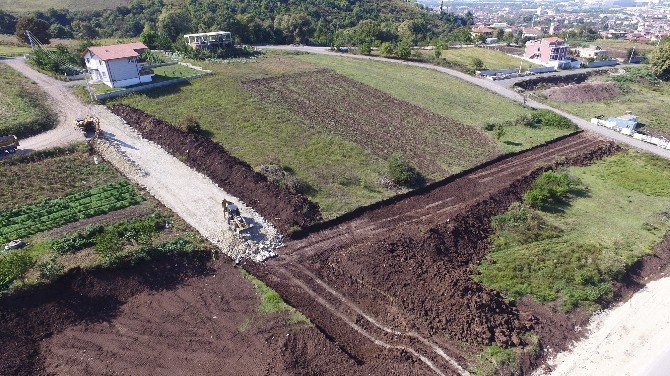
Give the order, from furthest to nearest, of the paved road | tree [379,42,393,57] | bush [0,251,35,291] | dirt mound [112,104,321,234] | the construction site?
tree [379,42,393,57]
the paved road
dirt mound [112,104,321,234]
bush [0,251,35,291]
the construction site

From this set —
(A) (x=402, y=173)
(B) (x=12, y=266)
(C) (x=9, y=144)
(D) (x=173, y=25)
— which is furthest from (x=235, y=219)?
(D) (x=173, y=25)

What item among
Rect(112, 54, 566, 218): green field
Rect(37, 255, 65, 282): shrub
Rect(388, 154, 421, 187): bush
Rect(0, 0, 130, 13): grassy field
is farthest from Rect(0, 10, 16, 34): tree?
Rect(388, 154, 421, 187): bush

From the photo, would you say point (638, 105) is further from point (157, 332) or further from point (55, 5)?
point (55, 5)

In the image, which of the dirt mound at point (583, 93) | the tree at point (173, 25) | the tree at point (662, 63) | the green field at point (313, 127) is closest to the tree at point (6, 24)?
the tree at point (173, 25)

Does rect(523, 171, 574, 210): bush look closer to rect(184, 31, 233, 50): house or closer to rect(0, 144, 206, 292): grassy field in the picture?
rect(0, 144, 206, 292): grassy field

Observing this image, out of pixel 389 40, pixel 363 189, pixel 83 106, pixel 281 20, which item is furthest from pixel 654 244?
pixel 281 20

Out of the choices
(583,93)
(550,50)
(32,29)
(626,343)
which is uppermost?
(32,29)

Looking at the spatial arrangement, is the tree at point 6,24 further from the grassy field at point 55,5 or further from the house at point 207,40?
the house at point 207,40
